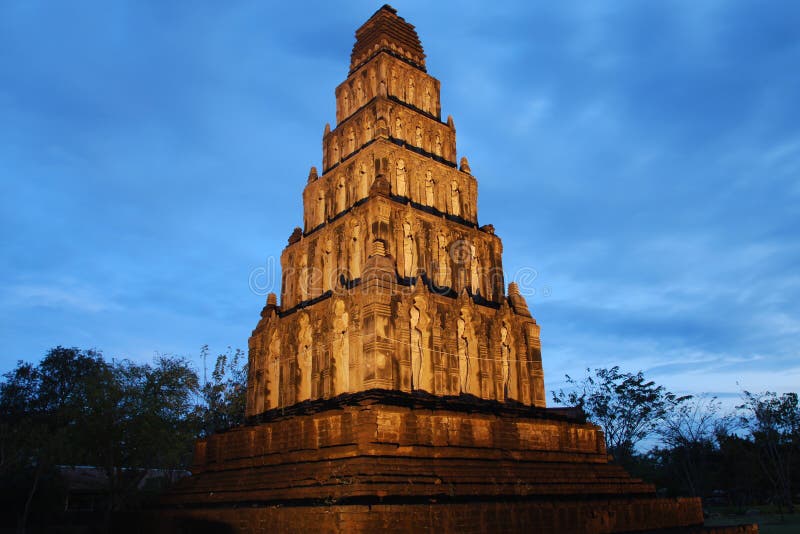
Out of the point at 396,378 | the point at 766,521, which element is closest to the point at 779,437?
the point at 766,521

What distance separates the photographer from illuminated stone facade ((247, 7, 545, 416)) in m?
20.8

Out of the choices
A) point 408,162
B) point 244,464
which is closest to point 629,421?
point 408,162

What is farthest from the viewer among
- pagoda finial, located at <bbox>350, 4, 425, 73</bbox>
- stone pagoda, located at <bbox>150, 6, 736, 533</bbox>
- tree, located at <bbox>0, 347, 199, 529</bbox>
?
pagoda finial, located at <bbox>350, 4, 425, 73</bbox>

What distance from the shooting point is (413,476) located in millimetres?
15047

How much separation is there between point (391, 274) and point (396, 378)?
393 cm

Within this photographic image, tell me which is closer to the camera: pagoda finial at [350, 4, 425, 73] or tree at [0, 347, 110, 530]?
tree at [0, 347, 110, 530]

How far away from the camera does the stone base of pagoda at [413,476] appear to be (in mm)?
14031

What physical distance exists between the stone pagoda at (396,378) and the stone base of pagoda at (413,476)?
0.06 meters

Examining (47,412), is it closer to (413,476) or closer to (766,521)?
(413,476)

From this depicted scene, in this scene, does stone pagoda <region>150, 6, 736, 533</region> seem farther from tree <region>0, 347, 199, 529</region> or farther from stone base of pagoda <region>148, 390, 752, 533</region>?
tree <region>0, 347, 199, 529</region>

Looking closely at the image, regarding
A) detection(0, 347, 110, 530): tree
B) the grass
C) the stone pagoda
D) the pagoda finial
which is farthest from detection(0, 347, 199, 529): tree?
the grass

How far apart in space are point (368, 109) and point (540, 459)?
1786 cm

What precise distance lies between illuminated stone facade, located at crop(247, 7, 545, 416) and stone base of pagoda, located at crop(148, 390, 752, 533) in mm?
1295

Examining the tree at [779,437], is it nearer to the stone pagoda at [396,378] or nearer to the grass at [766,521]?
the grass at [766,521]
